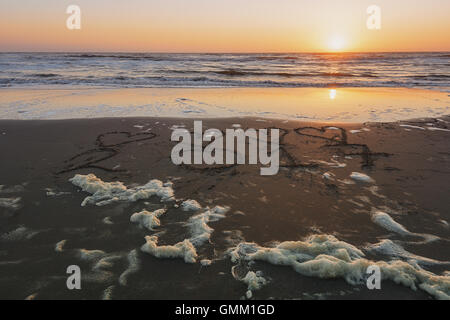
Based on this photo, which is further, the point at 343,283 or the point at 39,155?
the point at 39,155

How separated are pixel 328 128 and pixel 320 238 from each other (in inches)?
172

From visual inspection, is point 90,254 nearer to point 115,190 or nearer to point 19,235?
point 19,235

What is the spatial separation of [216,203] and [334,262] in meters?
1.57

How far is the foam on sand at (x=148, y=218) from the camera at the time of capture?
122 inches

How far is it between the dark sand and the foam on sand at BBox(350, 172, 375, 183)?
138 mm

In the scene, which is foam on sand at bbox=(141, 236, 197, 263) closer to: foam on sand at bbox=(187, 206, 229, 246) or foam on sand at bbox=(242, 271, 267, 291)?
foam on sand at bbox=(187, 206, 229, 246)

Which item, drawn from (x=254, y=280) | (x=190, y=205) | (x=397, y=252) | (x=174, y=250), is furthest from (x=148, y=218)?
(x=397, y=252)

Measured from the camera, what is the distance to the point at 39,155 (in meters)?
5.04

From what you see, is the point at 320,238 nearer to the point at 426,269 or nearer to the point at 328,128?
the point at 426,269

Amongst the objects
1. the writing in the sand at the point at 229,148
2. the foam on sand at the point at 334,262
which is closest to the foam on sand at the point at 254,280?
the foam on sand at the point at 334,262

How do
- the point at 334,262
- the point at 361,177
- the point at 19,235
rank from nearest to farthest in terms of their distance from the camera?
the point at 334,262 < the point at 19,235 < the point at 361,177

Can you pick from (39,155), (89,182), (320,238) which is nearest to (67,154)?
(39,155)

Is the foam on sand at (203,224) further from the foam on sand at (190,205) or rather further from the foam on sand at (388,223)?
the foam on sand at (388,223)

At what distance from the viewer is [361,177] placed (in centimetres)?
424
